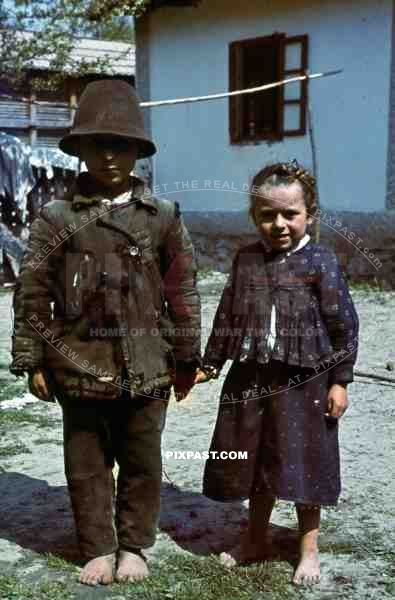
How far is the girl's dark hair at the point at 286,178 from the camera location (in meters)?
2.47

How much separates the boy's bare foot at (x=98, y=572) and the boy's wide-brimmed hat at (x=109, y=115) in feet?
4.56

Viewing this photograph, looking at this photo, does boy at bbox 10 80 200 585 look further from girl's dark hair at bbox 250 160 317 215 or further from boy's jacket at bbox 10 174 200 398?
girl's dark hair at bbox 250 160 317 215

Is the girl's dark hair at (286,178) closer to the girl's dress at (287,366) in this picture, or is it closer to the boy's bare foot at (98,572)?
the girl's dress at (287,366)

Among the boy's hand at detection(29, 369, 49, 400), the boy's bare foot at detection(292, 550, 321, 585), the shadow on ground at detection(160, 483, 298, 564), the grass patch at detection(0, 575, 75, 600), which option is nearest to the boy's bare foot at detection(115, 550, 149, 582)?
the grass patch at detection(0, 575, 75, 600)

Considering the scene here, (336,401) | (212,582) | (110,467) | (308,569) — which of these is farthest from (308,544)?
(110,467)

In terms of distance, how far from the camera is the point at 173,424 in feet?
14.1

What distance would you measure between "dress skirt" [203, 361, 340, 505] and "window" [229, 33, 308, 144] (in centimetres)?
719

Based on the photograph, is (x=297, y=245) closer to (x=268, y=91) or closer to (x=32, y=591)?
(x=32, y=591)

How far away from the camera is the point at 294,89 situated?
30.5 feet

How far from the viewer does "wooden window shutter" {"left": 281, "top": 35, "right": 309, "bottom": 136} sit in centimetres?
912

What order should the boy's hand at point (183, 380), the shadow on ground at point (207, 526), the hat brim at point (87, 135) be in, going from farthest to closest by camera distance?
the shadow on ground at point (207, 526) < the boy's hand at point (183, 380) < the hat brim at point (87, 135)

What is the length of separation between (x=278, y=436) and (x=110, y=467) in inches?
23.8

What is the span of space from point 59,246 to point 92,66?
14306 mm

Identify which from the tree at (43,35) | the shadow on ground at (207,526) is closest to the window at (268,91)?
the tree at (43,35)
